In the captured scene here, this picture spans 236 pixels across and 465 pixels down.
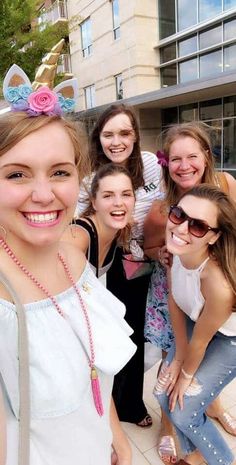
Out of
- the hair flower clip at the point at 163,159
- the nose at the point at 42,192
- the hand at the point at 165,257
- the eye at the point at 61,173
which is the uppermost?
the hair flower clip at the point at 163,159

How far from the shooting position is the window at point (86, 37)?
14.8 meters

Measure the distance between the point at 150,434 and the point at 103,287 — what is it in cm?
156

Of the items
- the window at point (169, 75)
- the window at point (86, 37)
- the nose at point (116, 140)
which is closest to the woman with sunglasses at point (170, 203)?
the nose at point (116, 140)

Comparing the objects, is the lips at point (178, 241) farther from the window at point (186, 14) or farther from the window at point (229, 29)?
the window at point (186, 14)

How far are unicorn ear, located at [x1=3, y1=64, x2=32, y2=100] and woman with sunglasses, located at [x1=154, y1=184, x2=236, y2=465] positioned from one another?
91 centimetres

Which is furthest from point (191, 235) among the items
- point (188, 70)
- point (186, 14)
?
point (186, 14)

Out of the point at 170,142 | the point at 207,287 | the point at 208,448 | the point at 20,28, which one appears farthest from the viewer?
the point at 20,28

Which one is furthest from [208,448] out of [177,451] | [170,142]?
[170,142]

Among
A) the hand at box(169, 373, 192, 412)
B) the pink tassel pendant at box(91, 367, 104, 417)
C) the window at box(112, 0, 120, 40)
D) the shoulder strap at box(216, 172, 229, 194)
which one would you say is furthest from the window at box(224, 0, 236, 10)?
the pink tassel pendant at box(91, 367, 104, 417)

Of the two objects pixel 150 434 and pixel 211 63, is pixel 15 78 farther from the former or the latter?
pixel 211 63

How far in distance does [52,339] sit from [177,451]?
1.65m

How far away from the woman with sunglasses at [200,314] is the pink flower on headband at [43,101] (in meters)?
0.87

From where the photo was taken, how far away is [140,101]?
10633 millimetres

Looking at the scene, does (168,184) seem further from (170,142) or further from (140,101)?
(140,101)
